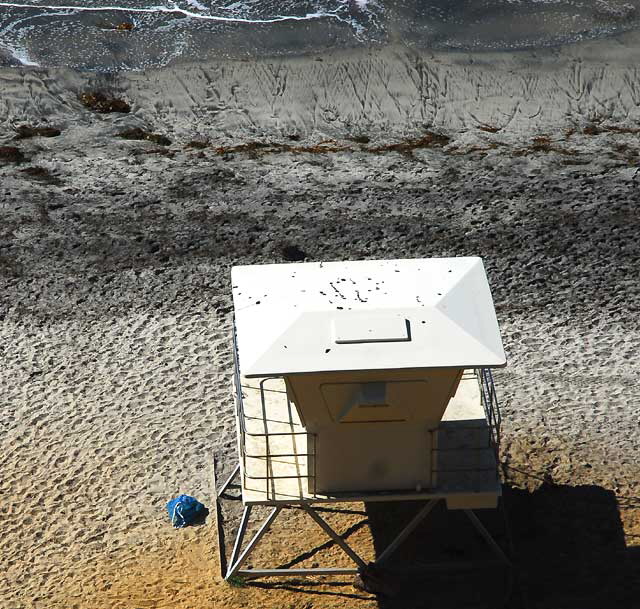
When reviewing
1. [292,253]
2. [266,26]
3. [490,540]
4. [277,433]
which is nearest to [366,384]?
[277,433]

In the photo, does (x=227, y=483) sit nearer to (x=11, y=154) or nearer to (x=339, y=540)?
(x=339, y=540)

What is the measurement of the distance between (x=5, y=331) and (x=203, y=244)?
470 centimetres

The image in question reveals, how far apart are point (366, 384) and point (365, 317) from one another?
2.70 ft

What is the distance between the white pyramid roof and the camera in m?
14.4

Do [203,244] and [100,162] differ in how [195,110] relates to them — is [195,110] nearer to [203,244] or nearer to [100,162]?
[100,162]

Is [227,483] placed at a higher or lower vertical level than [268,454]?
lower

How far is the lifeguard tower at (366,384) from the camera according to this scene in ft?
47.7

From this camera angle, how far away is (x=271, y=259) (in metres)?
25.0

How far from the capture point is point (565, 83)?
32844 millimetres

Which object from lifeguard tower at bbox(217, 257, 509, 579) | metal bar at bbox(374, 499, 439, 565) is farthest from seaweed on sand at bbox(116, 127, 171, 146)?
metal bar at bbox(374, 499, 439, 565)

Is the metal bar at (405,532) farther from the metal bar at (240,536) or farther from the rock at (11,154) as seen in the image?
the rock at (11,154)

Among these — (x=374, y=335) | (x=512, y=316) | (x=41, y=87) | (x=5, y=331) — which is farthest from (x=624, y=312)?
(x=41, y=87)

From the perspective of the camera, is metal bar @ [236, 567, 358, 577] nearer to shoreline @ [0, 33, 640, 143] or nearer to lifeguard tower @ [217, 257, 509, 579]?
lifeguard tower @ [217, 257, 509, 579]

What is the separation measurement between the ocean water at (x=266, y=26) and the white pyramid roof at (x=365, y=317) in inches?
799
